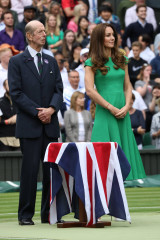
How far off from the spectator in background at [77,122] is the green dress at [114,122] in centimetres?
562

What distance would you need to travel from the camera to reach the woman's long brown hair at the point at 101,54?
7.98m

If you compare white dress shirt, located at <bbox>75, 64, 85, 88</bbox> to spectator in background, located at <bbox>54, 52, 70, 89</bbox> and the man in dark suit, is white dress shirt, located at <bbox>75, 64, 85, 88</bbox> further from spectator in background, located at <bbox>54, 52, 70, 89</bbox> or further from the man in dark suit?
the man in dark suit

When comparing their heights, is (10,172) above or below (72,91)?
below

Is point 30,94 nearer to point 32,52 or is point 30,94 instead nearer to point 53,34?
point 32,52

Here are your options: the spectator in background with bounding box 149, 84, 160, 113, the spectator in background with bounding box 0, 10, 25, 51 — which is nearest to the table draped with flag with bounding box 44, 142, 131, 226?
the spectator in background with bounding box 149, 84, 160, 113

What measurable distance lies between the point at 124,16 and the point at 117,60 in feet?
42.5

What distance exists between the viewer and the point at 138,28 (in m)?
19.2

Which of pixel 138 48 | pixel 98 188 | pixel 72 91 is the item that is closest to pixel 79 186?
pixel 98 188

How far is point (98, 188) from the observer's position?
6953mm

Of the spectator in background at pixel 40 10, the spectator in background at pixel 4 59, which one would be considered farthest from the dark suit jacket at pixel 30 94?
the spectator in background at pixel 40 10

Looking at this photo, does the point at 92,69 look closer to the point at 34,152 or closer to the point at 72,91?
the point at 34,152

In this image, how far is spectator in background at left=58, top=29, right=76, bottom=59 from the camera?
57.0 feet

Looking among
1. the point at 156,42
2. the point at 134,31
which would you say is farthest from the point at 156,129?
the point at 134,31

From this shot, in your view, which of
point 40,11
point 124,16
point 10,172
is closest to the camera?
point 10,172
